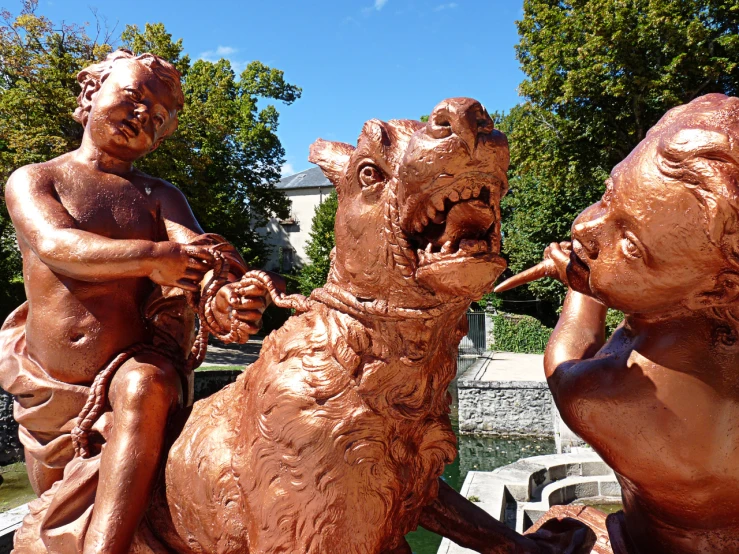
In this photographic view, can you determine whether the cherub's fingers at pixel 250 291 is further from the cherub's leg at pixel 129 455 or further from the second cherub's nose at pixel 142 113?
the second cherub's nose at pixel 142 113

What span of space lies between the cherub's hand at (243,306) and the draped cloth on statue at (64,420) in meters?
0.16

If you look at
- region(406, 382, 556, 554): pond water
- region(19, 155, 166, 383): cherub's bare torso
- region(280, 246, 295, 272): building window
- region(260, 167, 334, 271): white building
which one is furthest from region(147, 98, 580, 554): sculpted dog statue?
region(280, 246, 295, 272): building window

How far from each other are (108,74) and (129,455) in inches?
45.2

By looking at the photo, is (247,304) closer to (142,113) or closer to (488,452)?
(142,113)

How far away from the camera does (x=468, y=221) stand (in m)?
1.12

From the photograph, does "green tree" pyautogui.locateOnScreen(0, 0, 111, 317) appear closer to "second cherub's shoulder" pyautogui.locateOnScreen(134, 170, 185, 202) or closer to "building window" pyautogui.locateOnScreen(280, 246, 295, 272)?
"second cherub's shoulder" pyautogui.locateOnScreen(134, 170, 185, 202)

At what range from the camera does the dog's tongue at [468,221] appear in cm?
111

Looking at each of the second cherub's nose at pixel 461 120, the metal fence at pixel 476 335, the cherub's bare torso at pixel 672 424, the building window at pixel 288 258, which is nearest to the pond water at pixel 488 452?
the cherub's bare torso at pixel 672 424

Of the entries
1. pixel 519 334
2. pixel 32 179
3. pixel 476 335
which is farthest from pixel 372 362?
pixel 476 335

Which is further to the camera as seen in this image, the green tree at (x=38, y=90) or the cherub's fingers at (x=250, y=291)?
the green tree at (x=38, y=90)

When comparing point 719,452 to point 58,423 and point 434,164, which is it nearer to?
point 434,164

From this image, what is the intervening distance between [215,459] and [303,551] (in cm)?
32

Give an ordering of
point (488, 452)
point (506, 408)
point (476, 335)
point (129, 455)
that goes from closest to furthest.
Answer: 1. point (129, 455)
2. point (488, 452)
3. point (506, 408)
4. point (476, 335)

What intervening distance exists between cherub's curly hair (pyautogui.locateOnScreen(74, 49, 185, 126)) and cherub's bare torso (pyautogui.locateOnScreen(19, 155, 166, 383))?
8.6 inches
